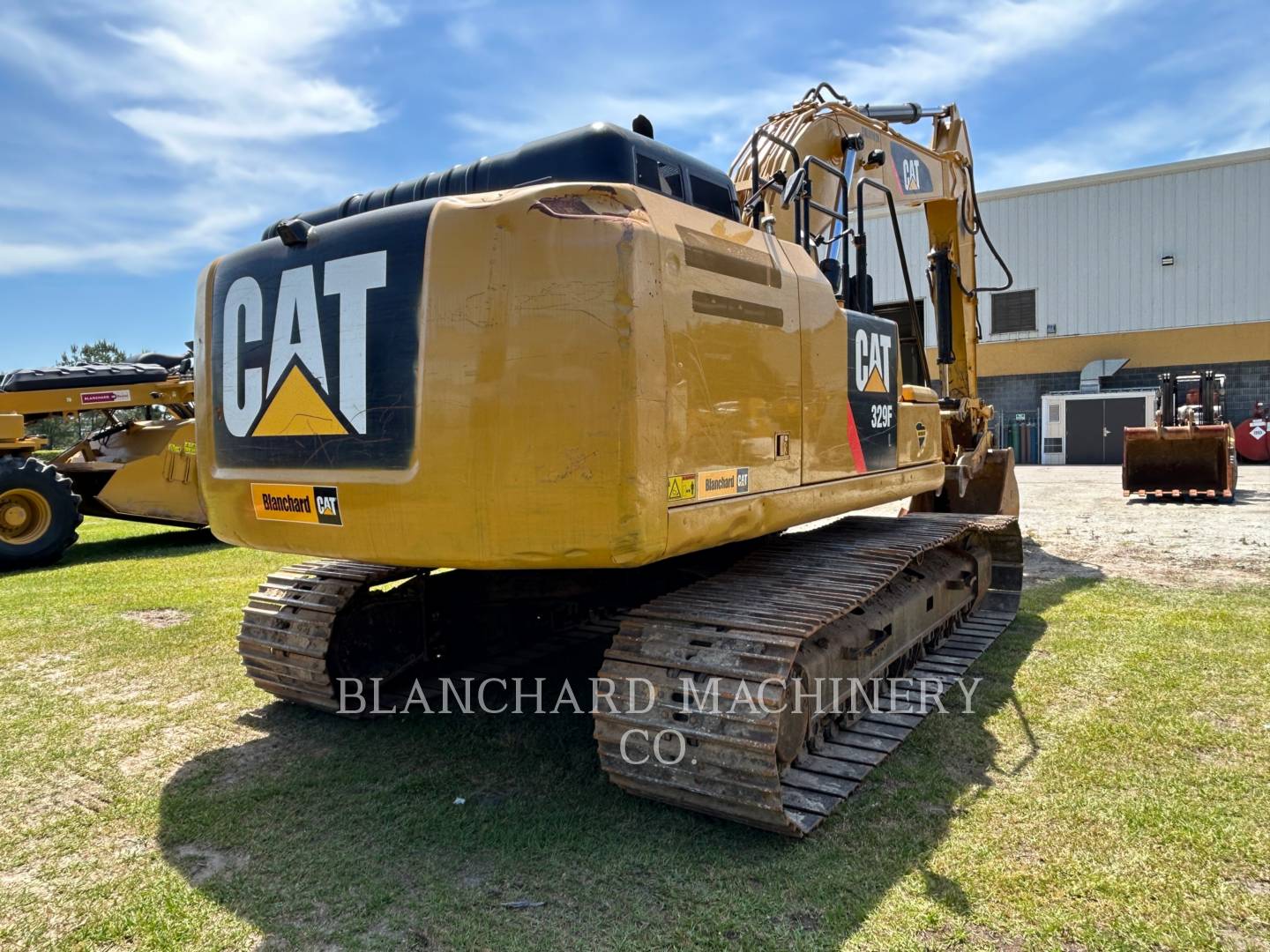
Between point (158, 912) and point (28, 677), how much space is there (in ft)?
11.4

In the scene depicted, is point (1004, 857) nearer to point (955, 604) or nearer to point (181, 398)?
point (955, 604)

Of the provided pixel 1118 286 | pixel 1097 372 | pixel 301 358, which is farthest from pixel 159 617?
pixel 1118 286

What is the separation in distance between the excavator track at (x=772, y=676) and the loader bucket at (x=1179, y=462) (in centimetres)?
1125

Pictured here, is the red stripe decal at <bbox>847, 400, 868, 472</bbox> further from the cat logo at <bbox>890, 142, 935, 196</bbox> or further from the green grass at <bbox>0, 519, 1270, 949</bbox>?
the cat logo at <bbox>890, 142, 935, 196</bbox>

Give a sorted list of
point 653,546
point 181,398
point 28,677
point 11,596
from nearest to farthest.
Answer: point 653,546, point 28,677, point 11,596, point 181,398

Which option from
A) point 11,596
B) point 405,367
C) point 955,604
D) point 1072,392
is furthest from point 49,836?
point 1072,392

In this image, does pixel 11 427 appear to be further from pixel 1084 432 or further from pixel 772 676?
pixel 1084 432

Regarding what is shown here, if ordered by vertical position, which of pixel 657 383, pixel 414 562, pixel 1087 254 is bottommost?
pixel 414 562

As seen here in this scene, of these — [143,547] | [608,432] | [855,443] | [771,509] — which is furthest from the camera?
[143,547]

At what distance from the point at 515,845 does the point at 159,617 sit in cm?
518

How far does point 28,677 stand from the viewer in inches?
220

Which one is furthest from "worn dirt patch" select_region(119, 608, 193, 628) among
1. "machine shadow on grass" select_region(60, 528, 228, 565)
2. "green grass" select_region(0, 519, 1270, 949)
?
"machine shadow on grass" select_region(60, 528, 228, 565)

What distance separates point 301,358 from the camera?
135 inches

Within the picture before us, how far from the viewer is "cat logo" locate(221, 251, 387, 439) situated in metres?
3.25
